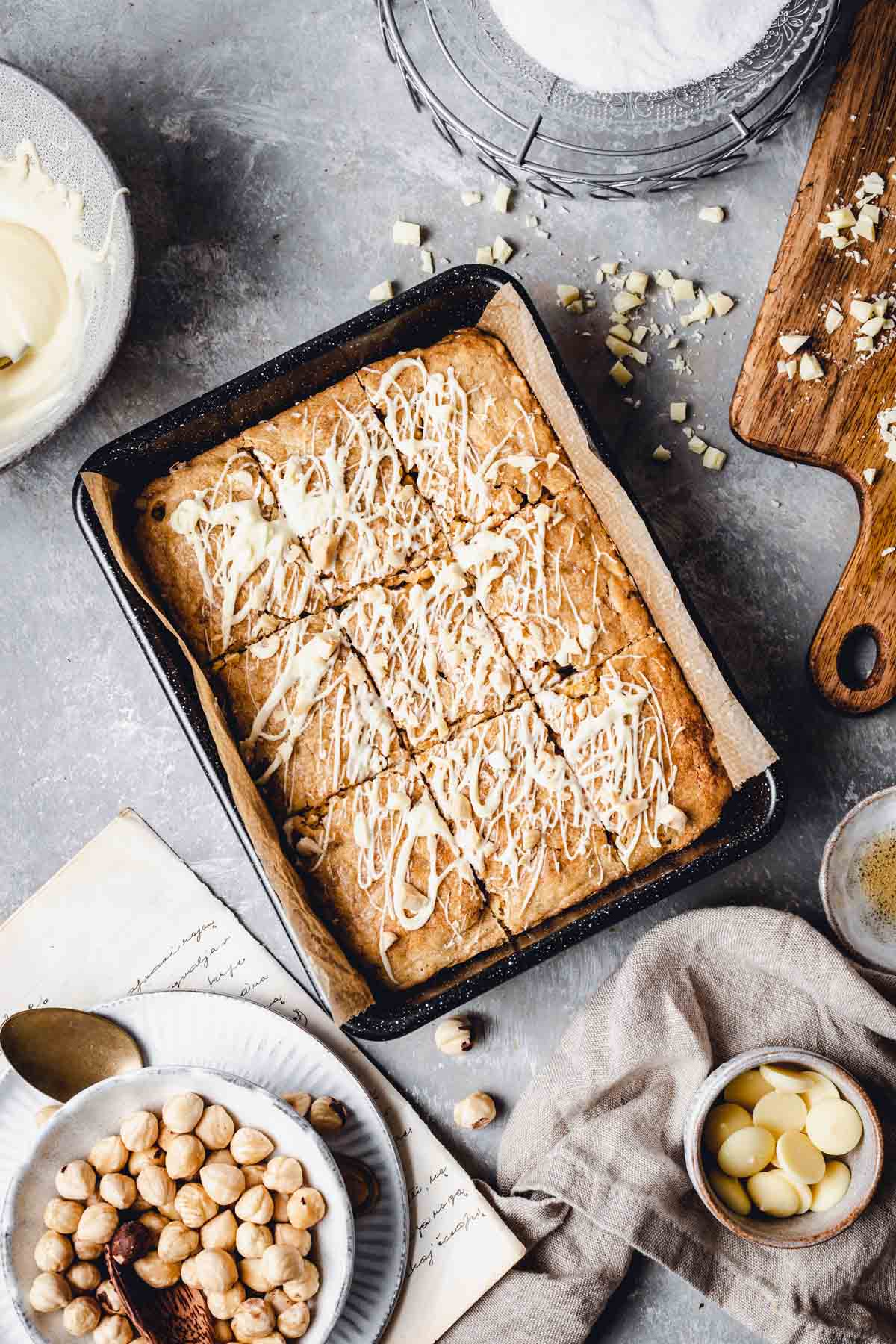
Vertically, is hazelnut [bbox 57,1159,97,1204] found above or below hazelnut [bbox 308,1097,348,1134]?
above

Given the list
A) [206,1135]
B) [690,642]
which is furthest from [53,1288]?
[690,642]

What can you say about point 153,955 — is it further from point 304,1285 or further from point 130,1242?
point 304,1285

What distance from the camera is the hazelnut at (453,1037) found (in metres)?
2.58

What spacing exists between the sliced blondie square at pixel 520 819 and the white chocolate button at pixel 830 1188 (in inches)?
29.9

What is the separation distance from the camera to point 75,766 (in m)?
2.68

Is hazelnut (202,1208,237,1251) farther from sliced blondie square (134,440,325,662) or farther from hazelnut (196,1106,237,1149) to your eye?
sliced blondie square (134,440,325,662)

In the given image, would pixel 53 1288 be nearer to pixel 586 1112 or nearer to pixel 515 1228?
pixel 515 1228

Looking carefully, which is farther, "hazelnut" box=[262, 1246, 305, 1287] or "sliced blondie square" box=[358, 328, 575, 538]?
"sliced blondie square" box=[358, 328, 575, 538]

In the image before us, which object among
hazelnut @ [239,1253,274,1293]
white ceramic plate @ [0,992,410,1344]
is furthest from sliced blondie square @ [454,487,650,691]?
hazelnut @ [239,1253,274,1293]

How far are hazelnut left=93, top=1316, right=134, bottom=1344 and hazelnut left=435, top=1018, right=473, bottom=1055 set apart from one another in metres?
0.85

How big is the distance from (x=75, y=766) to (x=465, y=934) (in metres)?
1.01

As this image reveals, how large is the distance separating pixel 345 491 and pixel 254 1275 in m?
1.66

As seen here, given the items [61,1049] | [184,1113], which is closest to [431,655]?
[184,1113]

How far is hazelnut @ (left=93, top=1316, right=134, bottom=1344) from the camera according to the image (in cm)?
236
